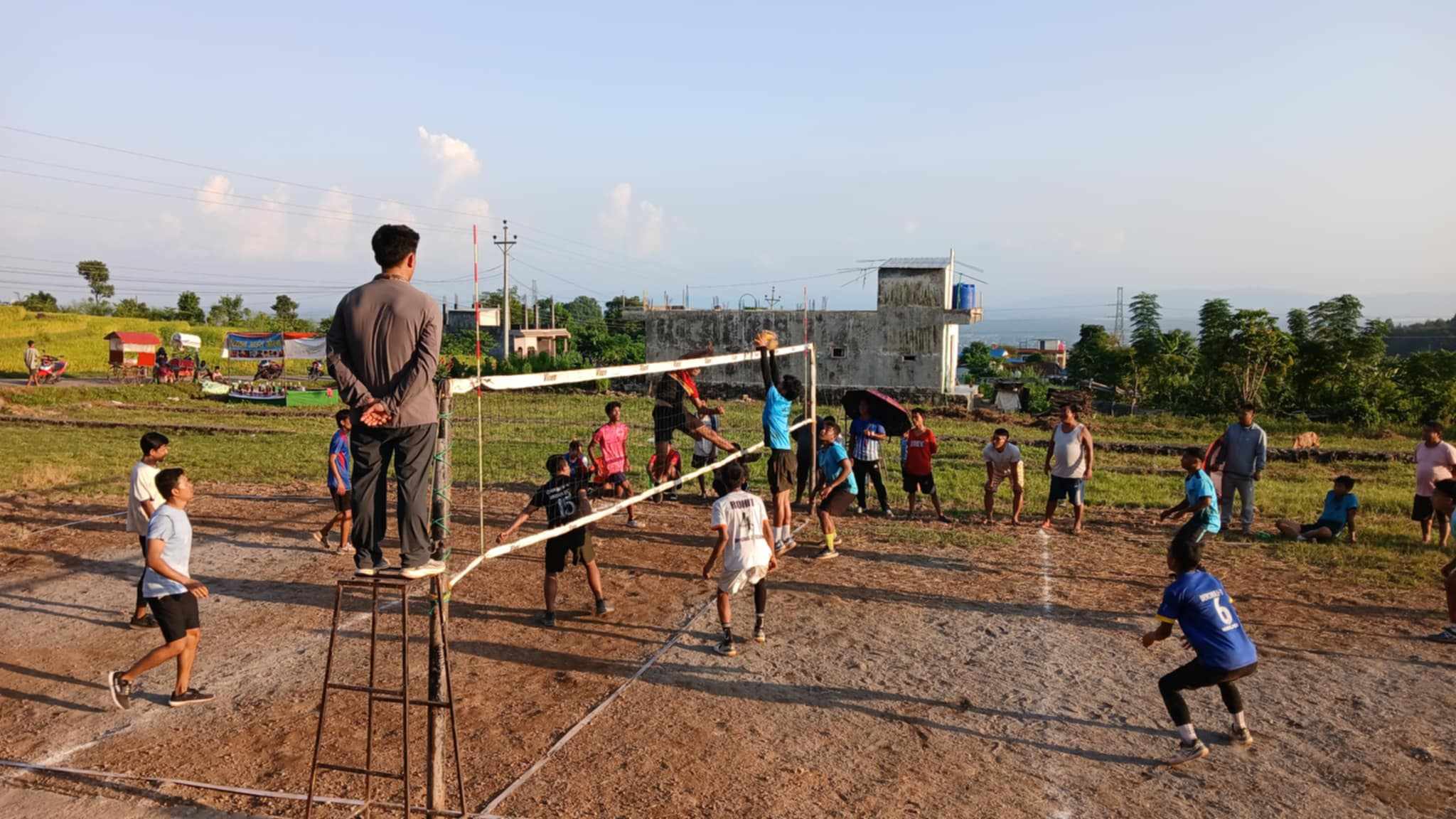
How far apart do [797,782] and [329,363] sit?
12.3ft

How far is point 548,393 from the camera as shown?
35875 mm

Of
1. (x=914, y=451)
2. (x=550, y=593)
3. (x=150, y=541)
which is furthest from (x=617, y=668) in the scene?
(x=914, y=451)

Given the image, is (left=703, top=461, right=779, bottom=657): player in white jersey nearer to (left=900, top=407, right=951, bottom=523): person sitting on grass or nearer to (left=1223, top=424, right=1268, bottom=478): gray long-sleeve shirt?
(left=900, top=407, right=951, bottom=523): person sitting on grass

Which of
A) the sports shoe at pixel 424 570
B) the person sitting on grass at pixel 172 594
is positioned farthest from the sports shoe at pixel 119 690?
the sports shoe at pixel 424 570

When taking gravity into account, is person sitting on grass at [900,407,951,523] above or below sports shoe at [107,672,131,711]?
above

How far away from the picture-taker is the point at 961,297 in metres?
39.2

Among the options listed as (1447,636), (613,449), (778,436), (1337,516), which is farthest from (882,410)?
(1447,636)

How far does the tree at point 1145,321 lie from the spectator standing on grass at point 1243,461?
3673 cm

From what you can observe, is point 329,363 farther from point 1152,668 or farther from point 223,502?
point 223,502

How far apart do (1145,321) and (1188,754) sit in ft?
177

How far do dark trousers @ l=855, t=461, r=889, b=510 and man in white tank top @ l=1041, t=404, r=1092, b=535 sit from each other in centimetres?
236

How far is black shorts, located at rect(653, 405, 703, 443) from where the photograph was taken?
13273mm

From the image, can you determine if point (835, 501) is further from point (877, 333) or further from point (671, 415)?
point (877, 333)

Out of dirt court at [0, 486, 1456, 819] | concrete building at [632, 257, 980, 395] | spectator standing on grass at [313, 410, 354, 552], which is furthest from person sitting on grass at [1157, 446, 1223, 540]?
concrete building at [632, 257, 980, 395]
